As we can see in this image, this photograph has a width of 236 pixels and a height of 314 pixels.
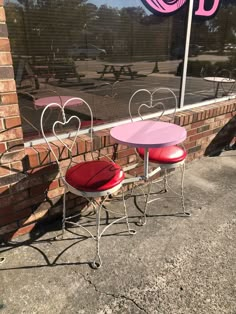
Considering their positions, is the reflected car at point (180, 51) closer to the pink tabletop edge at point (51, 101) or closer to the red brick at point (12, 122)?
the pink tabletop edge at point (51, 101)

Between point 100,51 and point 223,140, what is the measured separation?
2.19 m

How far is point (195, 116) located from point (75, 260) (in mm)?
2127

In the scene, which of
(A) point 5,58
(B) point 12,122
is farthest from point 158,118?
(A) point 5,58

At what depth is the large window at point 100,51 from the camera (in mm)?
2297

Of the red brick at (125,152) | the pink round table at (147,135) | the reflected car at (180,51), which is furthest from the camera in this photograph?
the reflected car at (180,51)

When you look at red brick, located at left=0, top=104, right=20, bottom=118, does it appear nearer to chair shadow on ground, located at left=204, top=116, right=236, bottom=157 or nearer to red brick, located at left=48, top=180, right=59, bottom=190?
red brick, located at left=48, top=180, right=59, bottom=190

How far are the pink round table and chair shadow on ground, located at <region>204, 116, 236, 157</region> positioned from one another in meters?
1.70

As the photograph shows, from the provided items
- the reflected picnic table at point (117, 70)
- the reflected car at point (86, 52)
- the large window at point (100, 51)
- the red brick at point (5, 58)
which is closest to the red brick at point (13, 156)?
the large window at point (100, 51)

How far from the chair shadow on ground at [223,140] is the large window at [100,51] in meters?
0.66

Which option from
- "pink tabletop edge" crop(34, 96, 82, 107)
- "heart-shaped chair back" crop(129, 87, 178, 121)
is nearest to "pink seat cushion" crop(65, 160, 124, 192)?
"pink tabletop edge" crop(34, 96, 82, 107)

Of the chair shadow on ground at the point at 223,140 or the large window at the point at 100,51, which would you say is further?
the chair shadow on ground at the point at 223,140

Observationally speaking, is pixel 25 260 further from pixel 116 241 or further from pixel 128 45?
pixel 128 45

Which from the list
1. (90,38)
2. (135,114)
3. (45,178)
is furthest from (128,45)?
(45,178)

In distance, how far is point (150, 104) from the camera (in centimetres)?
289
